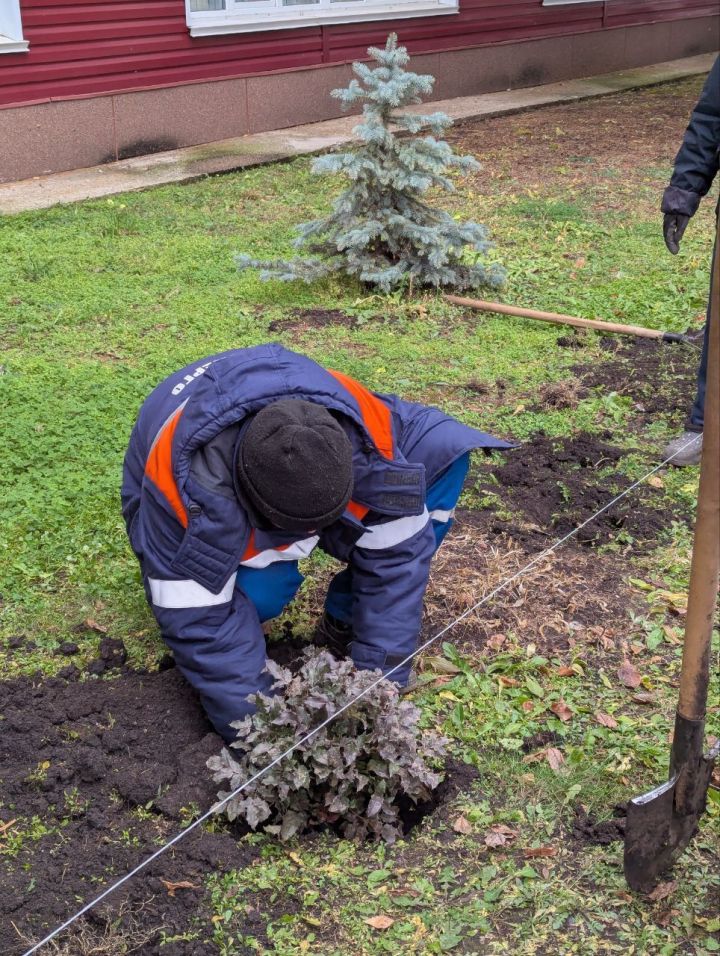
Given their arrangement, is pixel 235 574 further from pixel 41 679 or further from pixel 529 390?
pixel 529 390

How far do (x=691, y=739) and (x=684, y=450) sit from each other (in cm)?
251

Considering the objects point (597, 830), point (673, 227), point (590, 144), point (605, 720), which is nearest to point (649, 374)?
point (673, 227)

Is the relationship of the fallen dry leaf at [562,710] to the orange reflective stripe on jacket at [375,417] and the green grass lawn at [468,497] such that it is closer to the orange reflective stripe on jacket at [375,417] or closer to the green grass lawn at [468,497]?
the green grass lawn at [468,497]

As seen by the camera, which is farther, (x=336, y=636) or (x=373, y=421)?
(x=336, y=636)

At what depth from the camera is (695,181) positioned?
5035 mm

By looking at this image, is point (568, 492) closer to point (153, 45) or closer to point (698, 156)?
point (698, 156)

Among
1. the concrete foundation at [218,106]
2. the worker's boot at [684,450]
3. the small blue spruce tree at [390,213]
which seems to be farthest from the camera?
the concrete foundation at [218,106]

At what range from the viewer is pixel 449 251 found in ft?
22.3

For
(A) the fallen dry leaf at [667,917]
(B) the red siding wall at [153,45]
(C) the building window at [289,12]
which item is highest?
(C) the building window at [289,12]

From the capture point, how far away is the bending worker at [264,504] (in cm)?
284

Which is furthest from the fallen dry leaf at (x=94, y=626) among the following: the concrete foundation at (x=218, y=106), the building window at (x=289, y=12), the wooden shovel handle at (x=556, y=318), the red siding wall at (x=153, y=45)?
the building window at (x=289, y=12)

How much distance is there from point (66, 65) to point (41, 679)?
733 cm

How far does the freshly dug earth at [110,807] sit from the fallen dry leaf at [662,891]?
628 millimetres

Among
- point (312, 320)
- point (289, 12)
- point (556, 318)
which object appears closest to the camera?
point (556, 318)
